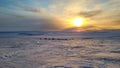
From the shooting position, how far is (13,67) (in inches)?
345

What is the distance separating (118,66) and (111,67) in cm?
53

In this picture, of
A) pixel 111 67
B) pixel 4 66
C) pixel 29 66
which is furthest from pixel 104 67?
pixel 4 66

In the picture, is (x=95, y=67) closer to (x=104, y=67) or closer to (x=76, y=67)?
(x=104, y=67)

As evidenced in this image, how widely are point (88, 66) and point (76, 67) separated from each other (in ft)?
2.51

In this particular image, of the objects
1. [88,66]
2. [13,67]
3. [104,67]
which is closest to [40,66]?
[13,67]

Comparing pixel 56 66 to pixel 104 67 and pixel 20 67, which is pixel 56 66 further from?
pixel 104 67

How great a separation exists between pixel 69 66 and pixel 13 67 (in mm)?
3294

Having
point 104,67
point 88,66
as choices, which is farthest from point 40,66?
point 104,67

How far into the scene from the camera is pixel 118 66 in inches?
354

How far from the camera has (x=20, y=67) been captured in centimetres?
877

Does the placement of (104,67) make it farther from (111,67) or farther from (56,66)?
(56,66)

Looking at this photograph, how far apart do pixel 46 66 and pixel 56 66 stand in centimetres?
61

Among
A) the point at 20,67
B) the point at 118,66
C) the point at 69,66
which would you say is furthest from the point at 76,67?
the point at 20,67

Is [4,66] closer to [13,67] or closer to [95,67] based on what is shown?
[13,67]
